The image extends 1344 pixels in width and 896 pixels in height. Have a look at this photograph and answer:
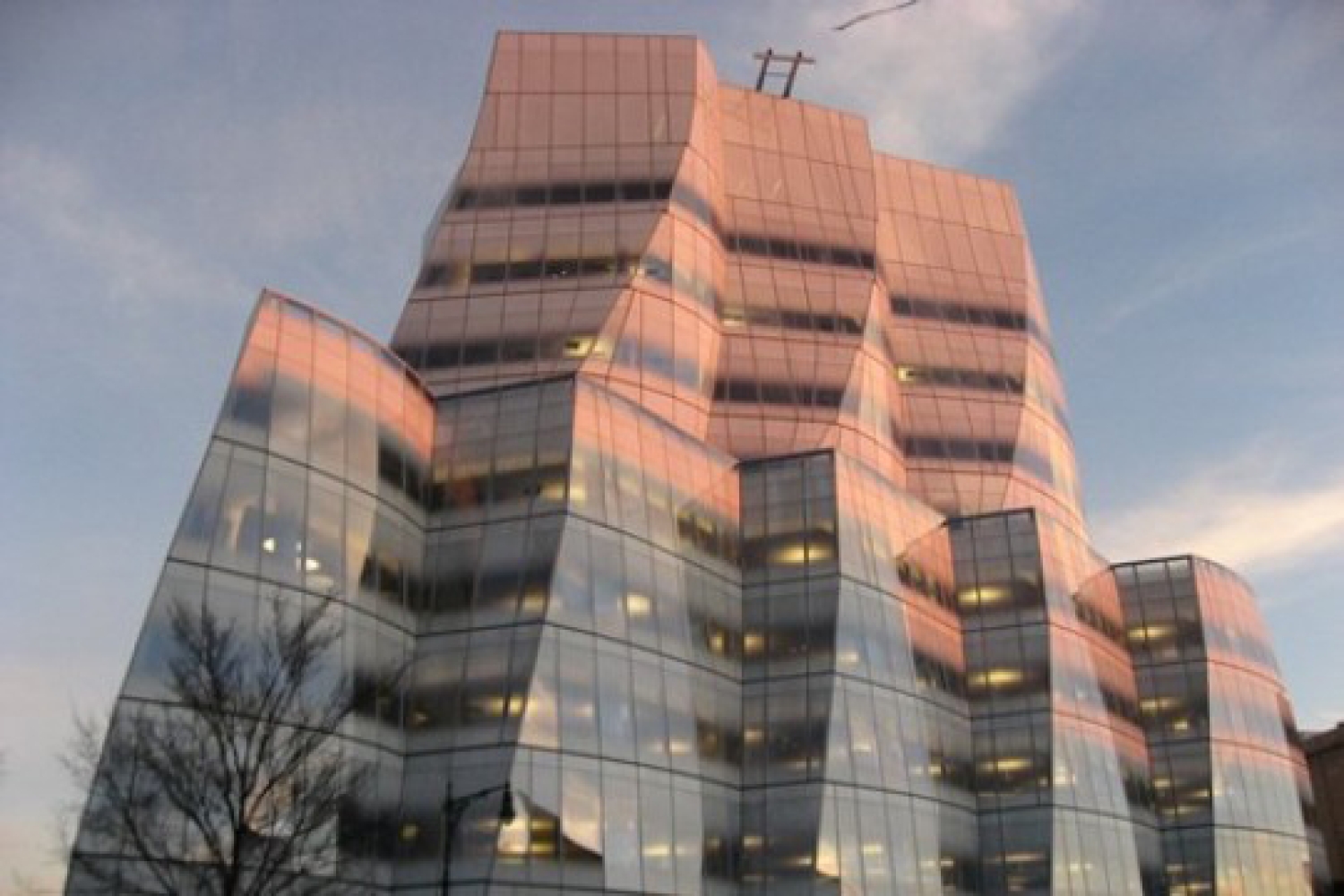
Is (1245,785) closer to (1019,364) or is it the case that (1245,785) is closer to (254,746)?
(1019,364)

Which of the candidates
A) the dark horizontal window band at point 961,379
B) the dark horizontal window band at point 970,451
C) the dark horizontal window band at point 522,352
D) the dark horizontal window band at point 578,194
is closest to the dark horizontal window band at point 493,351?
the dark horizontal window band at point 522,352

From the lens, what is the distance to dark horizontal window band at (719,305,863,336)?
8388 cm

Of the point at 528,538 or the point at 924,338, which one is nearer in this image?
the point at 528,538

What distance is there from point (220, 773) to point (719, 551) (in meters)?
31.4

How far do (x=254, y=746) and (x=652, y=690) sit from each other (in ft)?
61.6

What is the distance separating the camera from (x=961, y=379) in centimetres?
9200

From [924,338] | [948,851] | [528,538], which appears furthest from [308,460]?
[924,338]

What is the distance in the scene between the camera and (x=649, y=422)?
66688mm

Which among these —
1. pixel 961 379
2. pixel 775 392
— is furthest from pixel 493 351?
pixel 961 379

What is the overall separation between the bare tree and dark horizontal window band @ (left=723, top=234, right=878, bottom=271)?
42.3 meters

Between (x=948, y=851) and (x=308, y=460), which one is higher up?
(x=308, y=460)

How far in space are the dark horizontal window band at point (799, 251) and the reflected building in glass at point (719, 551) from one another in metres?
0.26

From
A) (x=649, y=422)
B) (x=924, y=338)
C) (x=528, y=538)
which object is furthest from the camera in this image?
(x=924, y=338)

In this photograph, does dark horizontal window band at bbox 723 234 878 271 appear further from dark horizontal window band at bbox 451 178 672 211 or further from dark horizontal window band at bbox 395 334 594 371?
dark horizontal window band at bbox 395 334 594 371
